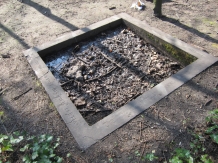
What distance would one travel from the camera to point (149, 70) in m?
3.81

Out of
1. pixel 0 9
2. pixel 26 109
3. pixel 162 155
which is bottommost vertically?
pixel 162 155

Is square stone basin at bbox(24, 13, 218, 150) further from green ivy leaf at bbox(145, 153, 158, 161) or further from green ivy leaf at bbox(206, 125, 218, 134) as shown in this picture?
green ivy leaf at bbox(206, 125, 218, 134)

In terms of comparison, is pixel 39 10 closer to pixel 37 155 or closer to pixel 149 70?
pixel 149 70

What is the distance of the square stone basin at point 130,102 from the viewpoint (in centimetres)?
265

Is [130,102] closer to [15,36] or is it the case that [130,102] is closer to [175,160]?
[175,160]

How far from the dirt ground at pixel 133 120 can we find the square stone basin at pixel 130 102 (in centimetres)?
10

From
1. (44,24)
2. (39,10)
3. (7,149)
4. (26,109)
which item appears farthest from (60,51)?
(7,149)

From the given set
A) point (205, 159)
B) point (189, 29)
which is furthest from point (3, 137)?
point (189, 29)

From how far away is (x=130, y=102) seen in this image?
2.91m

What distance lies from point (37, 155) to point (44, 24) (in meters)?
3.66

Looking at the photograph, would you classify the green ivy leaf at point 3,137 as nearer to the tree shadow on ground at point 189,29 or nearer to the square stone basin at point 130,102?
the square stone basin at point 130,102

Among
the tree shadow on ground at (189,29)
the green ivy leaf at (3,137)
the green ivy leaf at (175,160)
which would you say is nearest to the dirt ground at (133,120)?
the tree shadow on ground at (189,29)

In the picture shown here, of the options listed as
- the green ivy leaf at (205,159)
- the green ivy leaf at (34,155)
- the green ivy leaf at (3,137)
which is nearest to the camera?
the green ivy leaf at (205,159)

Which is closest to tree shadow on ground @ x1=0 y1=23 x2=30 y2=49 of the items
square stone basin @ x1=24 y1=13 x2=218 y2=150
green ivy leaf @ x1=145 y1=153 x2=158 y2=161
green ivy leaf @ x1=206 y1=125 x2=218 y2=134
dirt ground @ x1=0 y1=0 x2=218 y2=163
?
dirt ground @ x1=0 y1=0 x2=218 y2=163
